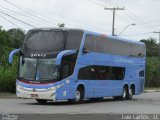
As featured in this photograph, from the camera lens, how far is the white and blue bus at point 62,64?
84.1ft

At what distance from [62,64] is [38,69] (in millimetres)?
1274

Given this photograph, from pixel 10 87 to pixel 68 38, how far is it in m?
14.7

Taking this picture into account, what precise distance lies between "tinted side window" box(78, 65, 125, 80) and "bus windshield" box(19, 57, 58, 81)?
2.10 metres

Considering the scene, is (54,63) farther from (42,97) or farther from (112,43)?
(112,43)

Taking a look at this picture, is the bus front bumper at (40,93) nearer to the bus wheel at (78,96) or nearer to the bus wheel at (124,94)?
the bus wheel at (78,96)

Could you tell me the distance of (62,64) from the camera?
2577 centimetres

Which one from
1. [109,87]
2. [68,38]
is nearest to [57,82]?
[68,38]

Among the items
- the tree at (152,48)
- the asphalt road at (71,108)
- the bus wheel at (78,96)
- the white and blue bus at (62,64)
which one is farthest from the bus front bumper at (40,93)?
the tree at (152,48)

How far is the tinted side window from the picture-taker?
91.2 feet

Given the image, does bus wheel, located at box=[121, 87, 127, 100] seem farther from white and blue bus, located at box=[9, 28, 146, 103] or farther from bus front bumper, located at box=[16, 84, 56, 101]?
bus front bumper, located at box=[16, 84, 56, 101]

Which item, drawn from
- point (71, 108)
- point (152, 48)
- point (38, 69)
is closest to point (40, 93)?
point (38, 69)

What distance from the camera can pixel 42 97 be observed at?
25641mm

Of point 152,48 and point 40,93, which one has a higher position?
point 152,48

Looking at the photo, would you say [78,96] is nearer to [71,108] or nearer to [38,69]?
[38,69]
